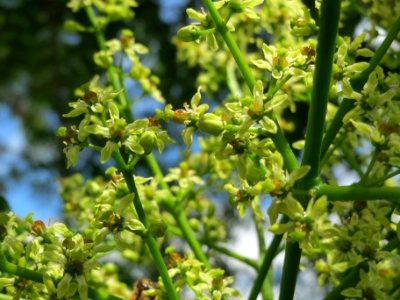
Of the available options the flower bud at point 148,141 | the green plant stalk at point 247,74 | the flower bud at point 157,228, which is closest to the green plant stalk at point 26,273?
the flower bud at point 157,228

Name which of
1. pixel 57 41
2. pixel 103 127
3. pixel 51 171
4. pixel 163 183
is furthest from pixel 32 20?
pixel 103 127

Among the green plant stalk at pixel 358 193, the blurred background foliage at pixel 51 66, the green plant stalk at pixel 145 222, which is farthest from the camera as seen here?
the blurred background foliage at pixel 51 66

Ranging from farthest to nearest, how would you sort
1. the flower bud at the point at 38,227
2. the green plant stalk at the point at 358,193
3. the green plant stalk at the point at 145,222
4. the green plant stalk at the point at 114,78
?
the green plant stalk at the point at 114,78, the flower bud at the point at 38,227, the green plant stalk at the point at 145,222, the green plant stalk at the point at 358,193

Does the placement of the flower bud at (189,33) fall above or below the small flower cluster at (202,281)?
above

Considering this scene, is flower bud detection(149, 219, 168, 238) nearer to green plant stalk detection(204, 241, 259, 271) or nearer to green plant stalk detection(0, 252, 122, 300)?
green plant stalk detection(0, 252, 122, 300)

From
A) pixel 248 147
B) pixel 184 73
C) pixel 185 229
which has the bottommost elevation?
pixel 248 147

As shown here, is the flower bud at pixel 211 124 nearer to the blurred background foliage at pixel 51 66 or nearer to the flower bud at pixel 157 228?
the flower bud at pixel 157 228

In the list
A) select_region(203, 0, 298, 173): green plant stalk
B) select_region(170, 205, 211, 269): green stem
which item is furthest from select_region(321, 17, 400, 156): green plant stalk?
select_region(170, 205, 211, 269): green stem

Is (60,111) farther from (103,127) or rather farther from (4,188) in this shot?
(103,127)
